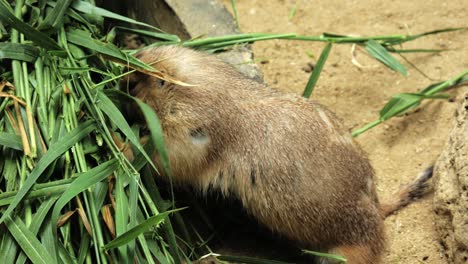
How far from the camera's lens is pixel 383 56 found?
422 centimetres

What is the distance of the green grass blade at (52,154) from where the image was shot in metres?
2.87

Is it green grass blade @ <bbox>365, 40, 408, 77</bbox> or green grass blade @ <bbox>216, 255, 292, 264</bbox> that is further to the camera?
green grass blade @ <bbox>365, 40, 408, 77</bbox>

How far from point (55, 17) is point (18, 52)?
30cm

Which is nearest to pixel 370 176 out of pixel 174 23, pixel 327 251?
pixel 327 251

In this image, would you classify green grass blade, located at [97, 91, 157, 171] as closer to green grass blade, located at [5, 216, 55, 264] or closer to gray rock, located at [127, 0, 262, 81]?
green grass blade, located at [5, 216, 55, 264]

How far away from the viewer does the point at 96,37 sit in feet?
12.4

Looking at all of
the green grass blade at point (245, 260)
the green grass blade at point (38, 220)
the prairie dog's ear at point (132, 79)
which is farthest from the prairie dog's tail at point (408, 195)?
the green grass blade at point (38, 220)

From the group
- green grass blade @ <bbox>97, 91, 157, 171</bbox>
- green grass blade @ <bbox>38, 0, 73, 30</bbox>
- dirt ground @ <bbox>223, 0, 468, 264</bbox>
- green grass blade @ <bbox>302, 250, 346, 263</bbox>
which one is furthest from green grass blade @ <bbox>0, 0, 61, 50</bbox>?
dirt ground @ <bbox>223, 0, 468, 264</bbox>

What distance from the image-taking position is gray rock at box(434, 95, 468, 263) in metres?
3.37

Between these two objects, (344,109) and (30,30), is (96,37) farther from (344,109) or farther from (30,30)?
(344,109)

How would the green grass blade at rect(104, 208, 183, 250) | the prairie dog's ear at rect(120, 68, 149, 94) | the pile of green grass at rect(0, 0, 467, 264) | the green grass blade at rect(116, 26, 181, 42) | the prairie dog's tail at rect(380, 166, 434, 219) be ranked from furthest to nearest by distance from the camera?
the green grass blade at rect(116, 26, 181, 42)
the prairie dog's tail at rect(380, 166, 434, 219)
the prairie dog's ear at rect(120, 68, 149, 94)
the pile of green grass at rect(0, 0, 467, 264)
the green grass blade at rect(104, 208, 183, 250)

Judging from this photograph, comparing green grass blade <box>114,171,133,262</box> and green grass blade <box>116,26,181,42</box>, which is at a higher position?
green grass blade <box>116,26,181,42</box>

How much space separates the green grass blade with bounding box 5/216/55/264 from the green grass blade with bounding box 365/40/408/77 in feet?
7.72

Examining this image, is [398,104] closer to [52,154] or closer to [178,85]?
[178,85]
